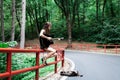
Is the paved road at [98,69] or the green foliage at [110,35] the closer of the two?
the paved road at [98,69]

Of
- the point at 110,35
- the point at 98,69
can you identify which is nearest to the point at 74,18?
the point at 110,35

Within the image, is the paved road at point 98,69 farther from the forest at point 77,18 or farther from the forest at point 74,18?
the forest at point 74,18

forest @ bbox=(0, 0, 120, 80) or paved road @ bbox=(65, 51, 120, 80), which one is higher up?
forest @ bbox=(0, 0, 120, 80)

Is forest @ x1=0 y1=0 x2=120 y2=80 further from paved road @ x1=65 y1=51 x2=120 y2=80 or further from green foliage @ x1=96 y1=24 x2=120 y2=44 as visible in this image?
paved road @ x1=65 y1=51 x2=120 y2=80

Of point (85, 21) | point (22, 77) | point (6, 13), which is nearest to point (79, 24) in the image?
point (85, 21)

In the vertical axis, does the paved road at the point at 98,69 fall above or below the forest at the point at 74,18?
below

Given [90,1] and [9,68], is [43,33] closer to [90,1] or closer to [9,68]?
[9,68]

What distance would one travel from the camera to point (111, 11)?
50.0 metres

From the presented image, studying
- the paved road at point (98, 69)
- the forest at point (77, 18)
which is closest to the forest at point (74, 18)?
the forest at point (77, 18)

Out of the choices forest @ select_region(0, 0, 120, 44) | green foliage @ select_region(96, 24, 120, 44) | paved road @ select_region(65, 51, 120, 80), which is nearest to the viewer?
paved road @ select_region(65, 51, 120, 80)

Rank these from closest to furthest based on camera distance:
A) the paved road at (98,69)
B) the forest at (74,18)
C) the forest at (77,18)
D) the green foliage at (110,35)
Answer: the paved road at (98,69) → the green foliage at (110,35) → the forest at (77,18) → the forest at (74,18)

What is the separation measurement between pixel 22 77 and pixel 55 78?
1.67m

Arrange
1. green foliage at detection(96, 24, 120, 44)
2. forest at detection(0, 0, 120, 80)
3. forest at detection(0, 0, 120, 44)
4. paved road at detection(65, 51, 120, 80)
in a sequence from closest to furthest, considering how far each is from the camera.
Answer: paved road at detection(65, 51, 120, 80)
green foliage at detection(96, 24, 120, 44)
forest at detection(0, 0, 120, 80)
forest at detection(0, 0, 120, 44)

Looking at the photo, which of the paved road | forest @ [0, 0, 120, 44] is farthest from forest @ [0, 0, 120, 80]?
the paved road
